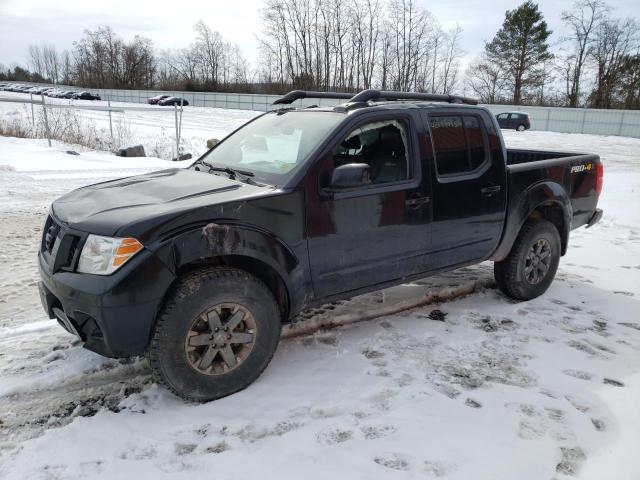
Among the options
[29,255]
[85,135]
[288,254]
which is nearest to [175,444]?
[288,254]

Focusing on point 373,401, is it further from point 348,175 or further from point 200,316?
point 348,175

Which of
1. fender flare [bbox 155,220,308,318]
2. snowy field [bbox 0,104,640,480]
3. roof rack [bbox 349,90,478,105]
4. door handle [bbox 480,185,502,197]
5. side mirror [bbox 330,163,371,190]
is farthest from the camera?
door handle [bbox 480,185,502,197]

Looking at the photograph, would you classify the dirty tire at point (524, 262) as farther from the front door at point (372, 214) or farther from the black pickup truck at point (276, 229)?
the front door at point (372, 214)

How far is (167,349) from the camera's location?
2.83 m

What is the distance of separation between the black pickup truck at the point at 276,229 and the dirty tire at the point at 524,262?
0.02 meters

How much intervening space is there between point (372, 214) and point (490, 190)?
1313mm

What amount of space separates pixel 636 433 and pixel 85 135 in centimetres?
1672

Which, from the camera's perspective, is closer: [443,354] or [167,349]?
[167,349]

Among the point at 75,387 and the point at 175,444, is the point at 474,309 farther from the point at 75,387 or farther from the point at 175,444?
the point at 75,387

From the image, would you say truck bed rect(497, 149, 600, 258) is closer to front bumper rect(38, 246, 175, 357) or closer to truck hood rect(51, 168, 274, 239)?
truck hood rect(51, 168, 274, 239)

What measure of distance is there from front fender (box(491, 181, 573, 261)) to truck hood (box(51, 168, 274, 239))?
2.38 meters

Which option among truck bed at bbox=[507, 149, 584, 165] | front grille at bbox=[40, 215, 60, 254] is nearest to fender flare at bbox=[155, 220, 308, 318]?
front grille at bbox=[40, 215, 60, 254]

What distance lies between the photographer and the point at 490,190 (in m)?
4.25

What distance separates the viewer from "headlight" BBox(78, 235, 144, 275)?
268 centimetres
